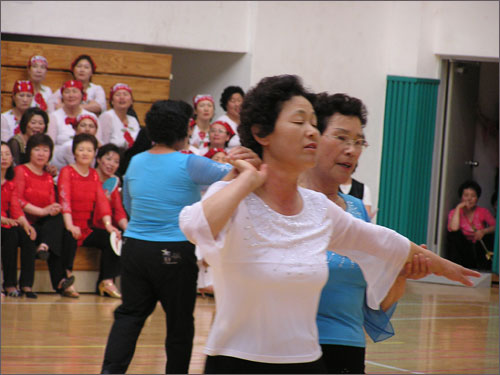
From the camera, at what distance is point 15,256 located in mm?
7969

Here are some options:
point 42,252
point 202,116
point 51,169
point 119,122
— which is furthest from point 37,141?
point 202,116

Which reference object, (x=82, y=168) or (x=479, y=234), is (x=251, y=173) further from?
(x=479, y=234)

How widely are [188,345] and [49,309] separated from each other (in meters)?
3.09

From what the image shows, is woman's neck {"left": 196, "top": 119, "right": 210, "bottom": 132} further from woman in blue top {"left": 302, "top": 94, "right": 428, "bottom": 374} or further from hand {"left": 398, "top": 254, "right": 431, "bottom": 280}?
hand {"left": 398, "top": 254, "right": 431, "bottom": 280}

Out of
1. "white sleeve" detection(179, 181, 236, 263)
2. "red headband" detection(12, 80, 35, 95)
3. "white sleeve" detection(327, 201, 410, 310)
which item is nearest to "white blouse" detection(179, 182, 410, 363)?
"white sleeve" detection(179, 181, 236, 263)

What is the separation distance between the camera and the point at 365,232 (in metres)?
2.73

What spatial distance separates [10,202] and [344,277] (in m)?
5.70

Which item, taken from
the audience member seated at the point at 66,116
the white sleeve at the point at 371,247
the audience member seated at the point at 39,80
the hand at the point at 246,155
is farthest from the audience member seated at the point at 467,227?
the hand at the point at 246,155

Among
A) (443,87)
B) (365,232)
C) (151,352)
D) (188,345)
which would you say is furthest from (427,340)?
(443,87)

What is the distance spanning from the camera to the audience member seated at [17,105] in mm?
8922

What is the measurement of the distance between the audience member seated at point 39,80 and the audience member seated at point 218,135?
1.74 m

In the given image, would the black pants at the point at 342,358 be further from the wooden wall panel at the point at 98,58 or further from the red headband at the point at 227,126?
the wooden wall panel at the point at 98,58

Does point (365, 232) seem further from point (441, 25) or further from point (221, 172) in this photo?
point (441, 25)

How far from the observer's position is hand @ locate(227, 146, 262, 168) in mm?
2460
